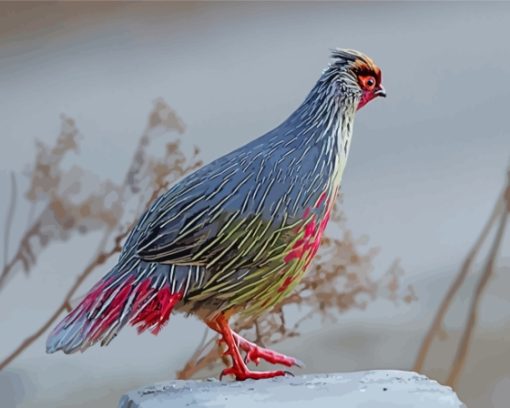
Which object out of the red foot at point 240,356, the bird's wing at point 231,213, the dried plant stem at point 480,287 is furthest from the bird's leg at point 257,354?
the dried plant stem at point 480,287

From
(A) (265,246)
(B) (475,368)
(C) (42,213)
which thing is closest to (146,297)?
(A) (265,246)

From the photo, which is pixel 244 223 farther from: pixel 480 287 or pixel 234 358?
pixel 480 287

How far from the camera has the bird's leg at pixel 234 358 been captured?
94cm

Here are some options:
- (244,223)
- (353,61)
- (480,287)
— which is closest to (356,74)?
(353,61)

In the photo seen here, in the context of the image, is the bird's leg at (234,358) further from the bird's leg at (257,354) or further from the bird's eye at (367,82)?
the bird's eye at (367,82)

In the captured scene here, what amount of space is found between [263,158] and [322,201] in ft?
0.19

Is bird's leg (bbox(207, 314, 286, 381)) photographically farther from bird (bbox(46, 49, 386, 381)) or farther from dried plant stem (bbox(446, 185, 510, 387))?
dried plant stem (bbox(446, 185, 510, 387))

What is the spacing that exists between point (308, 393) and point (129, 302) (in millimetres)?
155

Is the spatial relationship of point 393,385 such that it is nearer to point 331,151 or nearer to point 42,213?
point 331,151

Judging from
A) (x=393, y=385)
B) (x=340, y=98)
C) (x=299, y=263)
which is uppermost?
(x=340, y=98)

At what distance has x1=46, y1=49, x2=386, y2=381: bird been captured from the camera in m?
0.89

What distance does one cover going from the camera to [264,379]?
95 cm

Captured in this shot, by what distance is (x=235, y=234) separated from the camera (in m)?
0.90

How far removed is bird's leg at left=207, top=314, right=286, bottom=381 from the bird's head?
0.67ft
